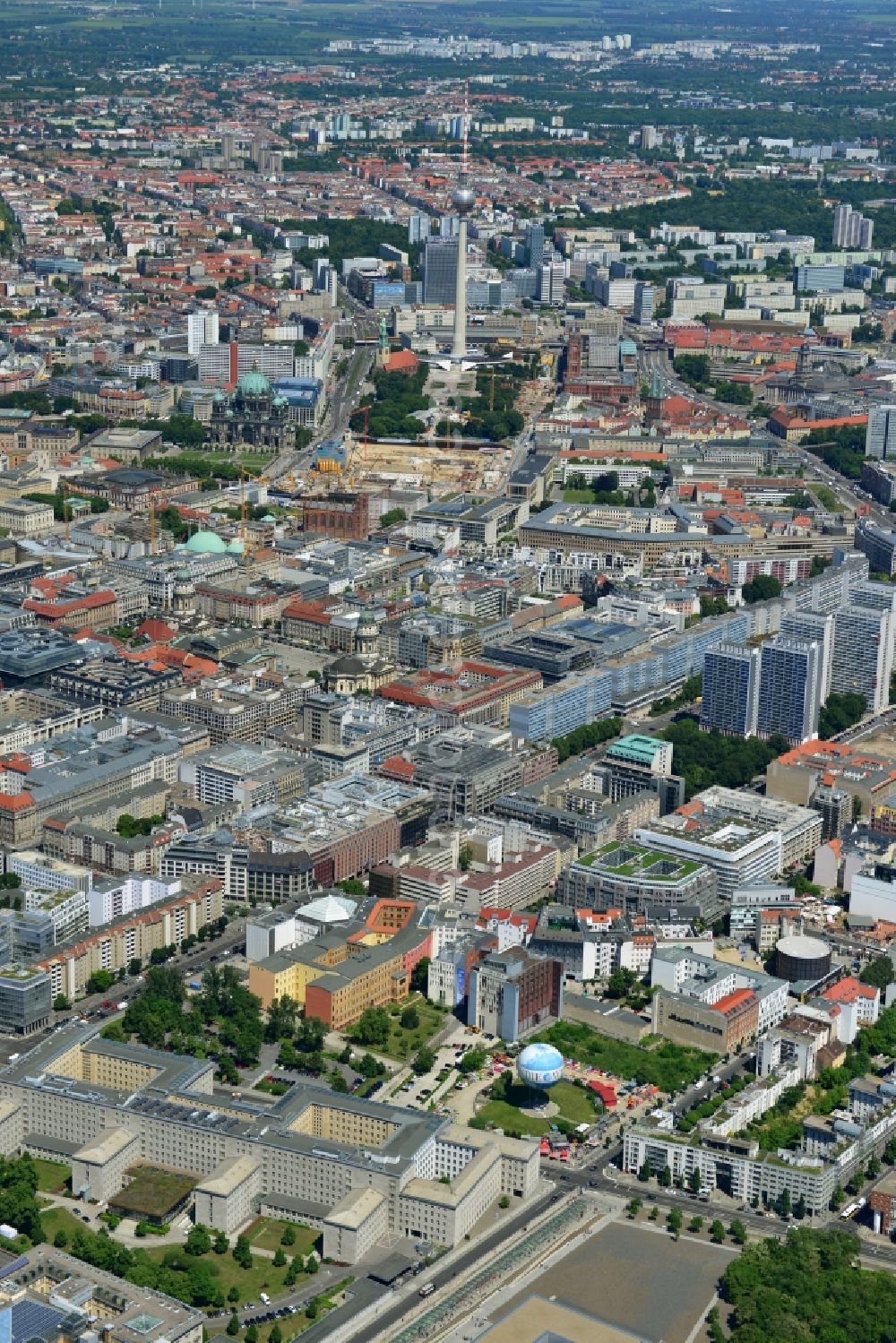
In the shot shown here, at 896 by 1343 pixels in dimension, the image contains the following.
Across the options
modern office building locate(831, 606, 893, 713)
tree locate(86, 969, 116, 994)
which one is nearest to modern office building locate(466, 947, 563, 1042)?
tree locate(86, 969, 116, 994)

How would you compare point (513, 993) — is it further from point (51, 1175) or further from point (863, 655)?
point (863, 655)

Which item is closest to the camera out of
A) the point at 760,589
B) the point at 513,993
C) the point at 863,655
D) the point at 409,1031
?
the point at 513,993

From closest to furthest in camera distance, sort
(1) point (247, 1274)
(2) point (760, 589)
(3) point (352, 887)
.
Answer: (1) point (247, 1274), (3) point (352, 887), (2) point (760, 589)

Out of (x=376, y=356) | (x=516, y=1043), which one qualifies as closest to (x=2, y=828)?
(x=516, y=1043)

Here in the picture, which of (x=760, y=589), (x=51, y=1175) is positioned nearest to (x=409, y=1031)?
(x=51, y=1175)

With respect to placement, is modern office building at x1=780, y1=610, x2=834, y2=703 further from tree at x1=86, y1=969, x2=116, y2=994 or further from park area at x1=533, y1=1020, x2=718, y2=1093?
A: tree at x1=86, y1=969, x2=116, y2=994

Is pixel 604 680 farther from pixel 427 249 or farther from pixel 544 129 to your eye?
pixel 544 129
